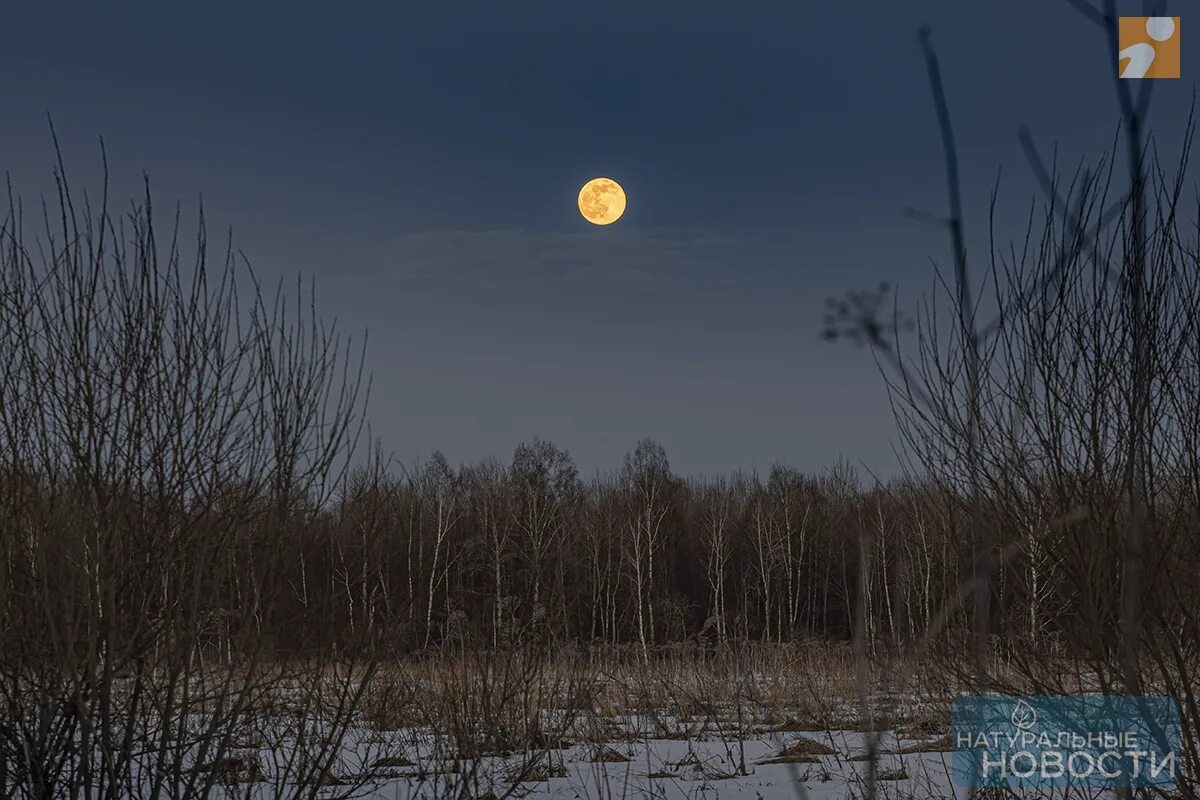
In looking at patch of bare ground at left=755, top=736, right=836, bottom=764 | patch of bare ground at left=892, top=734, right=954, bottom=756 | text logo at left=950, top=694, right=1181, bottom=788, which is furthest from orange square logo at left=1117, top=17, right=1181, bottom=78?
patch of bare ground at left=892, top=734, right=954, bottom=756

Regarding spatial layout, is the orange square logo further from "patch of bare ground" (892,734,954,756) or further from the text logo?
"patch of bare ground" (892,734,954,756)

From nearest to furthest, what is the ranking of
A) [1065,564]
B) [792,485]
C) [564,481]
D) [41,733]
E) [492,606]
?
1. [1065,564]
2. [41,733]
3. [492,606]
4. [564,481]
5. [792,485]

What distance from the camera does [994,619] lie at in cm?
372

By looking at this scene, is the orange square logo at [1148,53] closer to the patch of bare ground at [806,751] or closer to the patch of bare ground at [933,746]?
the patch of bare ground at [806,751]

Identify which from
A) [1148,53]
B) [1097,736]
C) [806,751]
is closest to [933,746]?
[806,751]

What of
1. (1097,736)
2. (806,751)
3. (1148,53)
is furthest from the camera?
(806,751)

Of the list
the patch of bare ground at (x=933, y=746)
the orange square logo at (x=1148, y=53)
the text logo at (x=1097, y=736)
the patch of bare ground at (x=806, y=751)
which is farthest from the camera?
the patch of bare ground at (x=933, y=746)

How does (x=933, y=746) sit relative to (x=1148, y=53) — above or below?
below

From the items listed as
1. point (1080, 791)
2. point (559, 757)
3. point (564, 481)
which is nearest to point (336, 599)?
point (1080, 791)

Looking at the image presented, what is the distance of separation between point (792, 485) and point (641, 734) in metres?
33.9

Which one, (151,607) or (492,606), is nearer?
(151,607)

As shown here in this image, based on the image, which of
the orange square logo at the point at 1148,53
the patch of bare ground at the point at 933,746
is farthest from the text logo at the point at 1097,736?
the patch of bare ground at the point at 933,746

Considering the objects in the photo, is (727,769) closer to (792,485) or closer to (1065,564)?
(1065,564)

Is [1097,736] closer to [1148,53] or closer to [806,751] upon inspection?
[1148,53]
